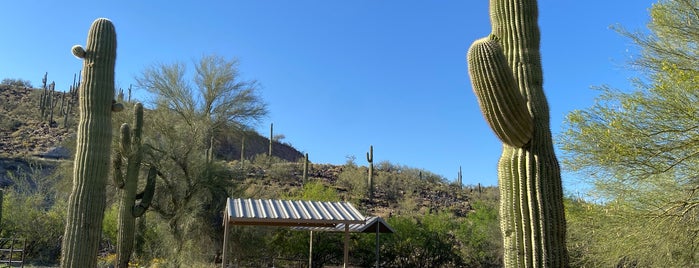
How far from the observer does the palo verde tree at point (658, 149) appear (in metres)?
8.16

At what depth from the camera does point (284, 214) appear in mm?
12172

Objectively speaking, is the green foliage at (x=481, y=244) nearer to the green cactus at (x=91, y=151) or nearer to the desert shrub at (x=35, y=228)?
the green cactus at (x=91, y=151)

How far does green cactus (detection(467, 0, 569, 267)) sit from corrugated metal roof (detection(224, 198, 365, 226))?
21.3ft

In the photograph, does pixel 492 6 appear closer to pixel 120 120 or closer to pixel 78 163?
pixel 78 163

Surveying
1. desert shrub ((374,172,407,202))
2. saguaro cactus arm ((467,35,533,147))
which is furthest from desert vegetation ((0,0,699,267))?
desert shrub ((374,172,407,202))

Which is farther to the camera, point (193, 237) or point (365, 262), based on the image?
point (365, 262)

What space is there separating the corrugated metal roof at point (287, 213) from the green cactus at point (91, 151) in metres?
2.69

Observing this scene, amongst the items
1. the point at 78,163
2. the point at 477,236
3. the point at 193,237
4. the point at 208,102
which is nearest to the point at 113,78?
the point at 78,163

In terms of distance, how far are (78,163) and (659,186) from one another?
10.1 meters

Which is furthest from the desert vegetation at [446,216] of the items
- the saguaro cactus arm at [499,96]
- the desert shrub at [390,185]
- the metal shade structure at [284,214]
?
the desert shrub at [390,185]

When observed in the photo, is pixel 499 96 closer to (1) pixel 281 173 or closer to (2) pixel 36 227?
(2) pixel 36 227

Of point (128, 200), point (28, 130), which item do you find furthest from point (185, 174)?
point (28, 130)

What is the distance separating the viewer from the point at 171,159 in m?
17.5

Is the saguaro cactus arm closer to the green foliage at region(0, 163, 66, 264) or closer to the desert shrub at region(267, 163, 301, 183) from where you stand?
the green foliage at region(0, 163, 66, 264)
